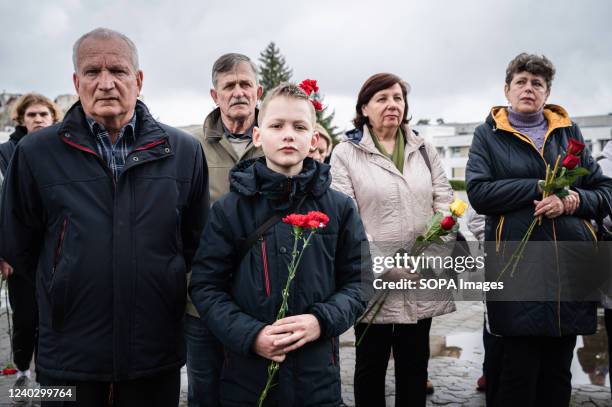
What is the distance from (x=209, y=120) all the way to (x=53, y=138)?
1.18m

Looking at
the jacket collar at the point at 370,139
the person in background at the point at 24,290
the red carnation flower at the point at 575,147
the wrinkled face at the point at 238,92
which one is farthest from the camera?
the person in background at the point at 24,290

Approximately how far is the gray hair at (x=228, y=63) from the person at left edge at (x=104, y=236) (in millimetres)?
898

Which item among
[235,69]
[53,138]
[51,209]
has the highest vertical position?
[235,69]

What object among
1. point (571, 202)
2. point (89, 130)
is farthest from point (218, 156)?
point (571, 202)

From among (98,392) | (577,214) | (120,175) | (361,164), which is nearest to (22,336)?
(98,392)

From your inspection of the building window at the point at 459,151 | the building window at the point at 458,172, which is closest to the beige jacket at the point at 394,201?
the building window at the point at 459,151

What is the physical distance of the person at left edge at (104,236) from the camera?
90.2 inches

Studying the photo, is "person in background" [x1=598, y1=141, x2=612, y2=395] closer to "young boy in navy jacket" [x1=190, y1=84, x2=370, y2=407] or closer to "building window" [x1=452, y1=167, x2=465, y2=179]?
"young boy in navy jacket" [x1=190, y1=84, x2=370, y2=407]

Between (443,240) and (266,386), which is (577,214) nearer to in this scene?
(443,240)

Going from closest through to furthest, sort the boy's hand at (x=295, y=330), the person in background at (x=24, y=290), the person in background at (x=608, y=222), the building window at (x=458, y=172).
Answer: the boy's hand at (x=295, y=330) → the person in background at (x=608, y=222) → the person in background at (x=24, y=290) → the building window at (x=458, y=172)

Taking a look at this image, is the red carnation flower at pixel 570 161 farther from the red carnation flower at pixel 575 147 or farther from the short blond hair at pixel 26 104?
the short blond hair at pixel 26 104

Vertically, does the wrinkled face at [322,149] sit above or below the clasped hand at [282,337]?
above

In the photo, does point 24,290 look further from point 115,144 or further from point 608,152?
point 608,152

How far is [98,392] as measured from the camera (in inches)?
93.3
